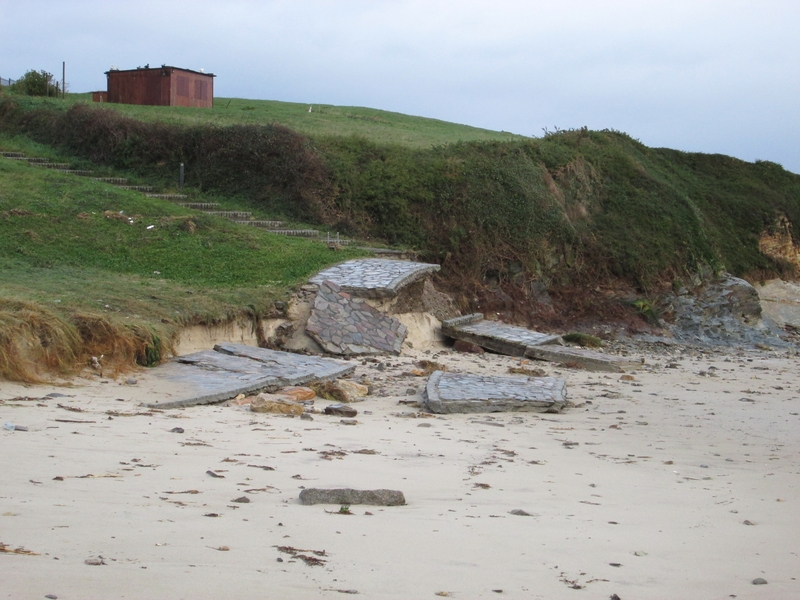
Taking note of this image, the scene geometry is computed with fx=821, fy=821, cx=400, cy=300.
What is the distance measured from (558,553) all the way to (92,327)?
6.65 meters

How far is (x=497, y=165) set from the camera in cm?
2152

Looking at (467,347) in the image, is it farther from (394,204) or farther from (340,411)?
(340,411)

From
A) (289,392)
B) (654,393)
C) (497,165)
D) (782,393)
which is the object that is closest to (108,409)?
(289,392)

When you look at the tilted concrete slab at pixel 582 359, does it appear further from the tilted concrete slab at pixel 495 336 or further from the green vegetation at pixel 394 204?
the green vegetation at pixel 394 204

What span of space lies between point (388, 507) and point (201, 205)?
15519 millimetres

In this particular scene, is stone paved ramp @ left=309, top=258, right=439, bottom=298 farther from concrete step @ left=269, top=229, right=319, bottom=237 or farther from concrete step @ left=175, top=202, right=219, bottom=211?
concrete step @ left=175, top=202, right=219, bottom=211

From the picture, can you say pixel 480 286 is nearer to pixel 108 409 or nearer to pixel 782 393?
pixel 782 393

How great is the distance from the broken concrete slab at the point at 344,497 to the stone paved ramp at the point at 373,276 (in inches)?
357

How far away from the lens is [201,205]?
62.2ft

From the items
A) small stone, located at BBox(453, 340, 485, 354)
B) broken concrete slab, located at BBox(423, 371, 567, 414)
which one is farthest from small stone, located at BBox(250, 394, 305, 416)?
small stone, located at BBox(453, 340, 485, 354)

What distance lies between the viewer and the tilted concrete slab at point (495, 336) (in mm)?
14070

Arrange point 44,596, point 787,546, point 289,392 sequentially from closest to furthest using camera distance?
1. point 44,596
2. point 787,546
3. point 289,392

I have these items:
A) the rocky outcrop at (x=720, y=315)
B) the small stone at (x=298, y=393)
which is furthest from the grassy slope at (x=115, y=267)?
the rocky outcrop at (x=720, y=315)

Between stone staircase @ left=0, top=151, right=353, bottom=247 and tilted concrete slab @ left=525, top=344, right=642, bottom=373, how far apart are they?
16.9 ft
